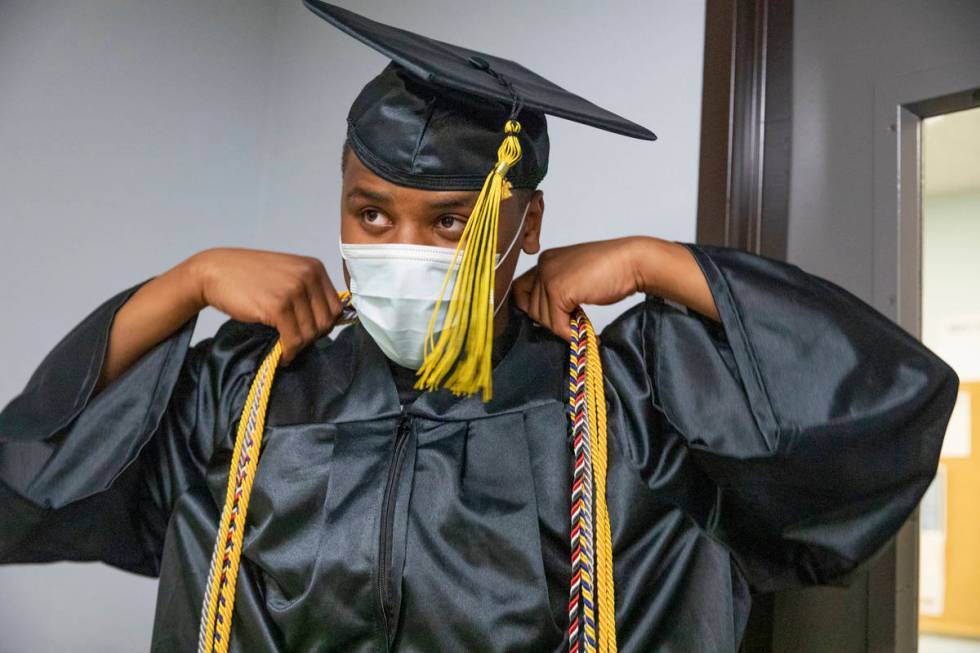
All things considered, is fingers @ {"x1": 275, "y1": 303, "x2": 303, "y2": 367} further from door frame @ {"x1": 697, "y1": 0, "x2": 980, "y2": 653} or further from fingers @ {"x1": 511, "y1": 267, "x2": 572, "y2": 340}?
door frame @ {"x1": 697, "y1": 0, "x2": 980, "y2": 653}

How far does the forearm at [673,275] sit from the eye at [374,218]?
31 cm

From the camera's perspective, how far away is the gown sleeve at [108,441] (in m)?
1.23

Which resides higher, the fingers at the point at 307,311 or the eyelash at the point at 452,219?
the eyelash at the point at 452,219

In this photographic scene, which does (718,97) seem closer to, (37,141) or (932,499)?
(37,141)

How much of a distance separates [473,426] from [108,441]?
0.48 metres

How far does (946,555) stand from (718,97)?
6.35ft

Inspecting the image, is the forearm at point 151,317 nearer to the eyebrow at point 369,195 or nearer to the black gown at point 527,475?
the black gown at point 527,475

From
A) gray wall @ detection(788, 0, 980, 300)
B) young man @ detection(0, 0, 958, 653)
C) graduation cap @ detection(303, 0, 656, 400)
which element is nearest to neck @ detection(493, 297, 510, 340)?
young man @ detection(0, 0, 958, 653)

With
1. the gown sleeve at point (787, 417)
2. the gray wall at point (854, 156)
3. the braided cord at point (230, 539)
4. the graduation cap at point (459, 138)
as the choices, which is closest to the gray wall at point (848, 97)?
the gray wall at point (854, 156)

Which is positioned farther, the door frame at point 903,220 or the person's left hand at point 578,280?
the door frame at point 903,220

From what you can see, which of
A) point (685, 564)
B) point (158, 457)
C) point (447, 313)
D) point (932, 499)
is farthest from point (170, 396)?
point (932, 499)

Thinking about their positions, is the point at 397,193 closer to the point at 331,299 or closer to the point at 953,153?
the point at 331,299

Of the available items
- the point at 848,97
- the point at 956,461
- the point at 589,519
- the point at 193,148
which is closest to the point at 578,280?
the point at 589,519

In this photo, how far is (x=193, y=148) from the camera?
200 cm
